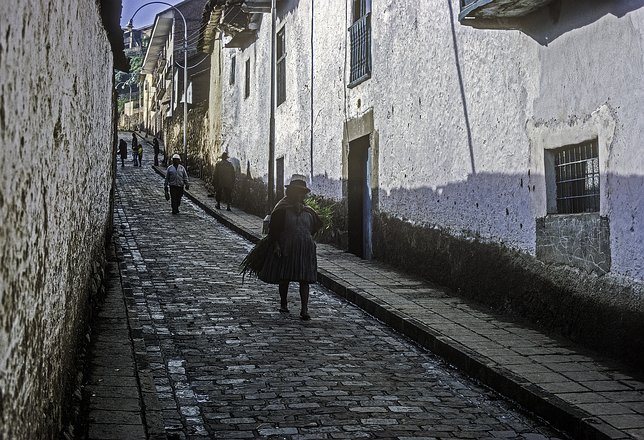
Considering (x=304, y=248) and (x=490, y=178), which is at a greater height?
(x=490, y=178)

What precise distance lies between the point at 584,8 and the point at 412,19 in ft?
15.1

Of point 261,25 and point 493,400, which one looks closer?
point 493,400

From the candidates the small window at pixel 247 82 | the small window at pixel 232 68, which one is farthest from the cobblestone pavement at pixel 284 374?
Result: the small window at pixel 232 68

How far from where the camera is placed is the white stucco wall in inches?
276

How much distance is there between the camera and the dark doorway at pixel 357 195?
14742mm

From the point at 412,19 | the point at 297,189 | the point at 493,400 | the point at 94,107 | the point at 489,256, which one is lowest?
the point at 493,400

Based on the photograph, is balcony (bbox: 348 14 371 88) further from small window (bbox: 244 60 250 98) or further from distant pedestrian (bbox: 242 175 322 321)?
small window (bbox: 244 60 250 98)

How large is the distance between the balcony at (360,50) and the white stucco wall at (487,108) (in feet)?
0.63

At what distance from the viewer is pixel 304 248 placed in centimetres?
934

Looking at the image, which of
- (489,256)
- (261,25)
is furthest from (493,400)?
(261,25)

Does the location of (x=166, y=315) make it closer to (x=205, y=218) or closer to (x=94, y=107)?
(x=94, y=107)

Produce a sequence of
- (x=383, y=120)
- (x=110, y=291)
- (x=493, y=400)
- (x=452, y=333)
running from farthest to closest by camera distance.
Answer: (x=383, y=120) < (x=110, y=291) < (x=452, y=333) < (x=493, y=400)

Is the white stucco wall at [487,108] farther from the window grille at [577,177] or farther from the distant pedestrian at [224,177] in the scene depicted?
the distant pedestrian at [224,177]

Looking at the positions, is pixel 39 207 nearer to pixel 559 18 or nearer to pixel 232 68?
pixel 559 18
